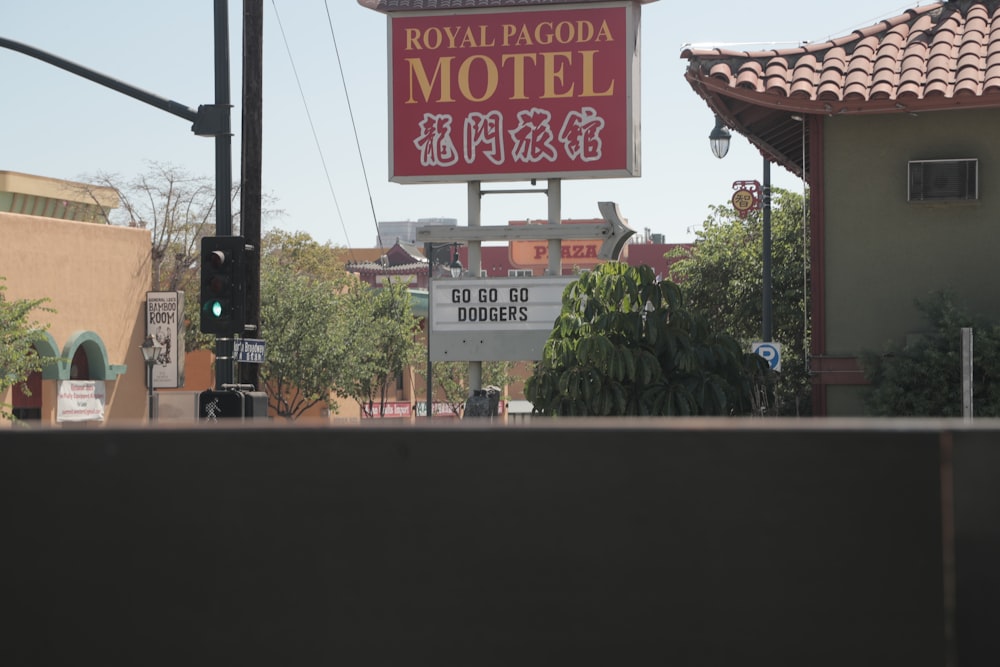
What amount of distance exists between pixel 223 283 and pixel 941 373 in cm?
841

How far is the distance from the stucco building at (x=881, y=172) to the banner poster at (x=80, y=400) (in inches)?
836

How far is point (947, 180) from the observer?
50.1 ft

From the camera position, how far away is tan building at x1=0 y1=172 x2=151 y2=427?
31.0 metres

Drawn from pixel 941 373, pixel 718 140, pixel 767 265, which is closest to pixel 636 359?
pixel 941 373

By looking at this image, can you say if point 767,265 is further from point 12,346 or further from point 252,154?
point 12,346

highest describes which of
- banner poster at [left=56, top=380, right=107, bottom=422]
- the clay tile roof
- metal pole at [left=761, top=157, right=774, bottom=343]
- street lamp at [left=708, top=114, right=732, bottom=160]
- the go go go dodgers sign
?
street lamp at [left=708, top=114, right=732, bottom=160]

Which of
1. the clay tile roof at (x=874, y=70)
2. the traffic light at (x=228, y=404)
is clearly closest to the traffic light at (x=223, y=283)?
the traffic light at (x=228, y=404)

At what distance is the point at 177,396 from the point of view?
1515 inches

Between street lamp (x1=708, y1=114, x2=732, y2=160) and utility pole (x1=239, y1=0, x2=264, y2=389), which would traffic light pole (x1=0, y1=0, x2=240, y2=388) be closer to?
utility pole (x1=239, y1=0, x2=264, y2=389)

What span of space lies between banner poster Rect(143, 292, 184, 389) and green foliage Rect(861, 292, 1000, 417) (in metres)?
25.6

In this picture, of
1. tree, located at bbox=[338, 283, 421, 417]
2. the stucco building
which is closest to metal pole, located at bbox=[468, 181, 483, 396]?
the stucco building

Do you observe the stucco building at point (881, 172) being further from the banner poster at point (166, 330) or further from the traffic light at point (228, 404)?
the banner poster at point (166, 330)

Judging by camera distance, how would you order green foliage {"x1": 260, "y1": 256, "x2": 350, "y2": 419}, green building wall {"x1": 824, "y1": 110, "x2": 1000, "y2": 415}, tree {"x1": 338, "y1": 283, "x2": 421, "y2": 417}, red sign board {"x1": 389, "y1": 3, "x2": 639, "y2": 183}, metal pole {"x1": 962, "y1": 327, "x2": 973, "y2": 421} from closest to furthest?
metal pole {"x1": 962, "y1": 327, "x2": 973, "y2": 421} → green building wall {"x1": 824, "y1": 110, "x2": 1000, "y2": 415} → red sign board {"x1": 389, "y1": 3, "x2": 639, "y2": 183} → green foliage {"x1": 260, "y1": 256, "x2": 350, "y2": 419} → tree {"x1": 338, "y1": 283, "x2": 421, "y2": 417}

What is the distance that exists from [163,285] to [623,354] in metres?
42.8
